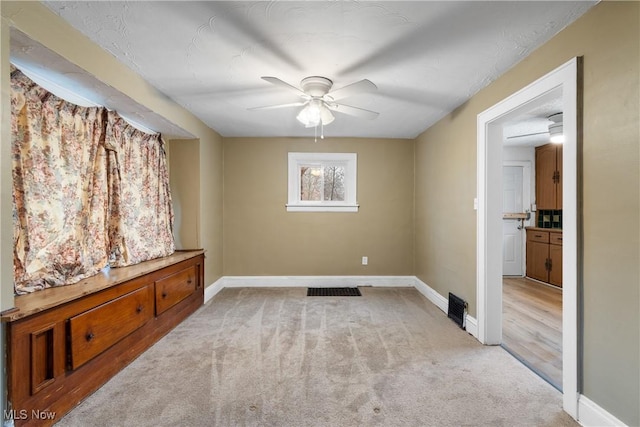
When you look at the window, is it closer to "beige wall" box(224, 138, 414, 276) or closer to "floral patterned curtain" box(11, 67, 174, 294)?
"beige wall" box(224, 138, 414, 276)

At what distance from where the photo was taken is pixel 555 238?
4574 mm

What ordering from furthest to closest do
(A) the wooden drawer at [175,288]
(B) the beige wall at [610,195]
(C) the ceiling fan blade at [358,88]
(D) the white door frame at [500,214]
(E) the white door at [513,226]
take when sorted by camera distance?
(E) the white door at [513,226] < (A) the wooden drawer at [175,288] < (C) the ceiling fan blade at [358,88] < (D) the white door frame at [500,214] < (B) the beige wall at [610,195]

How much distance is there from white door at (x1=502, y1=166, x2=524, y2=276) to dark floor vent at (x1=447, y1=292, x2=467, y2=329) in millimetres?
2630

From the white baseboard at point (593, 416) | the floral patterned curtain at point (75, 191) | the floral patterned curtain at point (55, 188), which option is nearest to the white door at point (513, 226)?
the white baseboard at point (593, 416)

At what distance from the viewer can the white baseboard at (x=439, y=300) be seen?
2788mm

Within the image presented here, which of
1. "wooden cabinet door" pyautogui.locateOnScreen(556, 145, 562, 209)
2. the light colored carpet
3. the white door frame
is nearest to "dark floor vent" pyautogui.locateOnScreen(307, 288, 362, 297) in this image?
the light colored carpet

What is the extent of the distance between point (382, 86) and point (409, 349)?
7.38 feet

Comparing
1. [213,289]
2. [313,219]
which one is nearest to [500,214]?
[313,219]

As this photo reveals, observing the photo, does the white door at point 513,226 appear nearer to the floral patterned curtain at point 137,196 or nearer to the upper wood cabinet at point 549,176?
the upper wood cabinet at point 549,176

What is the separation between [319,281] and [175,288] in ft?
7.02

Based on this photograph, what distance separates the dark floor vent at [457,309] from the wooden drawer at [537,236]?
8.68 ft

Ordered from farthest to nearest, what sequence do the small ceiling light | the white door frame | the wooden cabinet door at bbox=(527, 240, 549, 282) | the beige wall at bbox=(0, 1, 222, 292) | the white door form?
the white door → the wooden cabinet door at bbox=(527, 240, 549, 282) → the small ceiling light → the white door frame → the beige wall at bbox=(0, 1, 222, 292)

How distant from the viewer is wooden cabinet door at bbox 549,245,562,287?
4.46 m

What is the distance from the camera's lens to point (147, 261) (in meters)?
2.93
